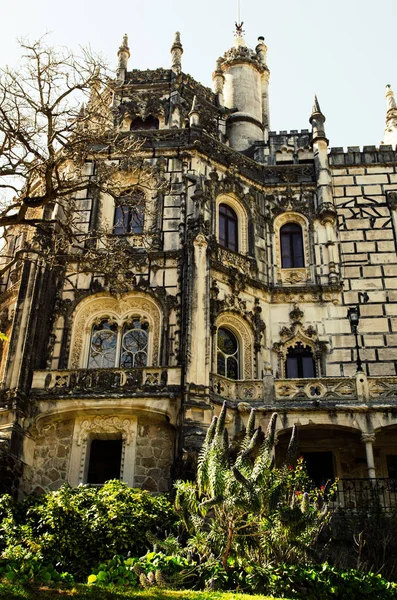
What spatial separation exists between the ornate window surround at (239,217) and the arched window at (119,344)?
471 centimetres

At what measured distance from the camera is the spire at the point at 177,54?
28.8 metres

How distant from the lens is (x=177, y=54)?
29.2 metres

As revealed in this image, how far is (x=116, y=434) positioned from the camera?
20.2 meters

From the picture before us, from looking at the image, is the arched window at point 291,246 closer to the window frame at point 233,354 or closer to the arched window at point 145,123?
the window frame at point 233,354

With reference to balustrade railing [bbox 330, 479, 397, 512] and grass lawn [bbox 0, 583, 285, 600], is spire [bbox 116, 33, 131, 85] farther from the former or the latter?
grass lawn [bbox 0, 583, 285, 600]

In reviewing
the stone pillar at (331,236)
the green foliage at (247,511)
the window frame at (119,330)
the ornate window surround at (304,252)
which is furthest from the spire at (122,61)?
the green foliage at (247,511)

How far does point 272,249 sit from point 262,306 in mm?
2643

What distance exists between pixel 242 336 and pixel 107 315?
14.5 ft

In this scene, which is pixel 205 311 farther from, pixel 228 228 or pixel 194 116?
pixel 194 116

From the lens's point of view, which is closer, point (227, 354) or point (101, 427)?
point (101, 427)

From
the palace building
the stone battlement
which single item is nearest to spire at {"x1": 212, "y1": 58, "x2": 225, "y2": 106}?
the palace building

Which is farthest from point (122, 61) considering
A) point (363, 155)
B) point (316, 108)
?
point (363, 155)

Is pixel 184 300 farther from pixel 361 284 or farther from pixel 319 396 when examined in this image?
pixel 361 284

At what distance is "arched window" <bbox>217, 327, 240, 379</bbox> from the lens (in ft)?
73.2
